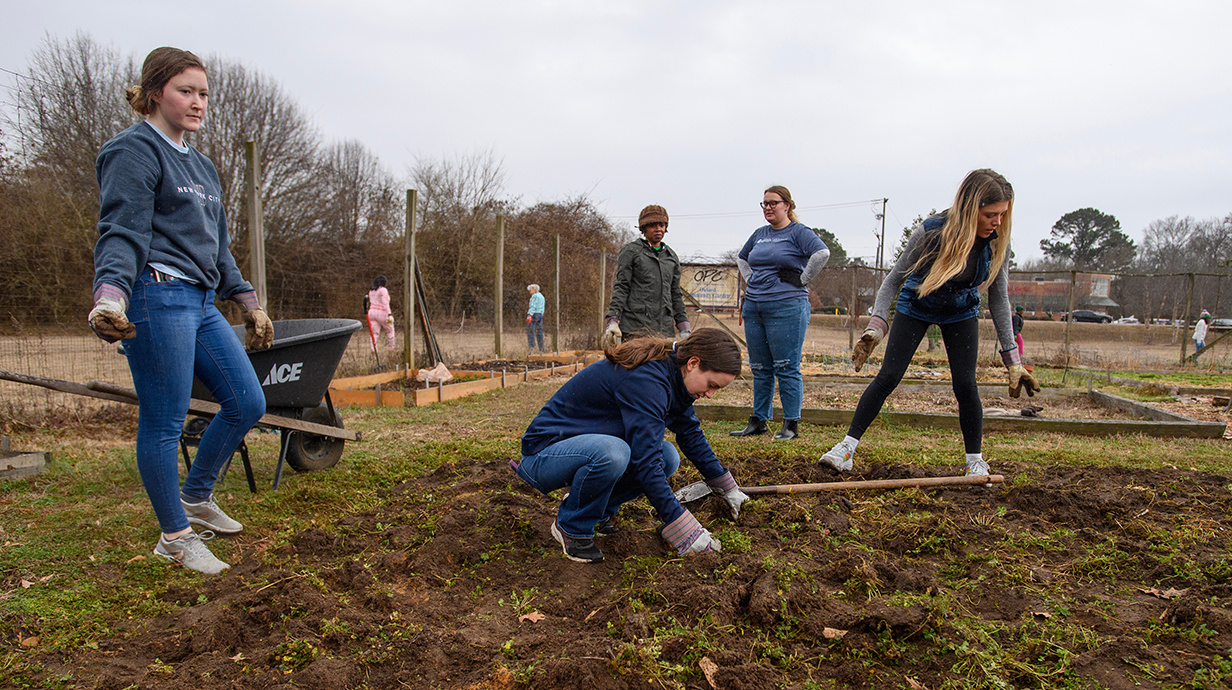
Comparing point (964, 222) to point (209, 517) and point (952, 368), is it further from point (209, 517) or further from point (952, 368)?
point (209, 517)

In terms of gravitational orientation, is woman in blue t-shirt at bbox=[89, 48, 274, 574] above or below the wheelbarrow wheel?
above

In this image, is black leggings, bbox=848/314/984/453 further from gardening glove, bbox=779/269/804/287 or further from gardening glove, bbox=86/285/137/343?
gardening glove, bbox=86/285/137/343

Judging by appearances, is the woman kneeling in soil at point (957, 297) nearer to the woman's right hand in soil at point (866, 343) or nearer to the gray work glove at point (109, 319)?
the woman's right hand in soil at point (866, 343)

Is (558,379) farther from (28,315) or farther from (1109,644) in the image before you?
(1109,644)

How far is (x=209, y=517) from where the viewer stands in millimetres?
2672

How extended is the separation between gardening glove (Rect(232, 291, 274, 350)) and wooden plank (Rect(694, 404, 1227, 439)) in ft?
11.1

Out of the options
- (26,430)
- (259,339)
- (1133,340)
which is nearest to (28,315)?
(26,430)

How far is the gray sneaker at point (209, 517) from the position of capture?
2.65m

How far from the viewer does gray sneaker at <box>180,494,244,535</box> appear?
2648 millimetres

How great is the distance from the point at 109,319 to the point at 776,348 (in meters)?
3.79

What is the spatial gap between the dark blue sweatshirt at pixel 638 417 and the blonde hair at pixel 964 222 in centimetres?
152

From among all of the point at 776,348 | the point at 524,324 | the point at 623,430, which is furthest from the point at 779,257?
the point at 524,324

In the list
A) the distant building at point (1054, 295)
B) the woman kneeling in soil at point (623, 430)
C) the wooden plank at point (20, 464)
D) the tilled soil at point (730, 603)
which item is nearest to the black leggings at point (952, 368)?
the tilled soil at point (730, 603)

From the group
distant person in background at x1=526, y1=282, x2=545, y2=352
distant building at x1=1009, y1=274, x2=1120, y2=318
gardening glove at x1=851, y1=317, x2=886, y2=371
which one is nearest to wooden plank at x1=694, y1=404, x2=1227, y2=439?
gardening glove at x1=851, y1=317, x2=886, y2=371
